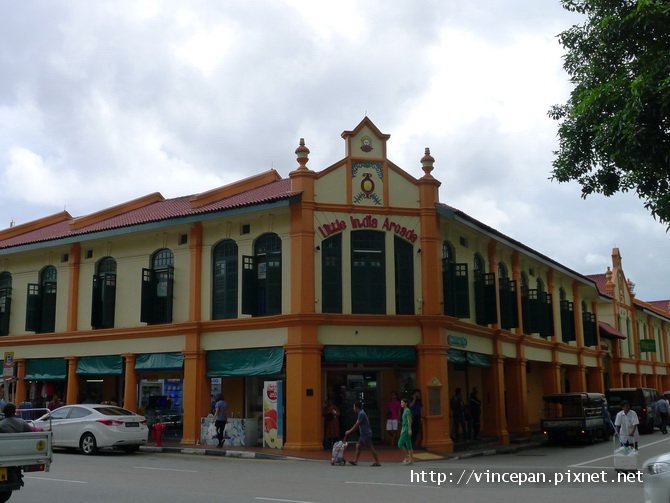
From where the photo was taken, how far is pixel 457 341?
25.3 metres

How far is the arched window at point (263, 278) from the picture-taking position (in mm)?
23938

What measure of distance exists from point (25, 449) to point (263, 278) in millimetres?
13715

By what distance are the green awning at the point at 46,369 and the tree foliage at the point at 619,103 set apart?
20549mm

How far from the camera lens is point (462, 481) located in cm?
1533

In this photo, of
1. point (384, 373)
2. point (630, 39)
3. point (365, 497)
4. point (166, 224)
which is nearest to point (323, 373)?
point (384, 373)

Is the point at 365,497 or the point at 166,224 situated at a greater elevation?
the point at 166,224

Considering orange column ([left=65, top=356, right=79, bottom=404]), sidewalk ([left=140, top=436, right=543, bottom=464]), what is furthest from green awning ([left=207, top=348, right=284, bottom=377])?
orange column ([left=65, top=356, right=79, bottom=404])

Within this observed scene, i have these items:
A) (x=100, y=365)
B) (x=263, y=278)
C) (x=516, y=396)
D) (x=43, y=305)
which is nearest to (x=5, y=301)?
(x=43, y=305)

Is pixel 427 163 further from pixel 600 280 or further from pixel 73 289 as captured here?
pixel 600 280

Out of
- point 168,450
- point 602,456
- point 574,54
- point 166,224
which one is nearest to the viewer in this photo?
point 574,54

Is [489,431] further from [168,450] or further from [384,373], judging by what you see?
[168,450]

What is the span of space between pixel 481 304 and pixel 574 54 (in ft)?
41.8

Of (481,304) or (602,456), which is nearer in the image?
(602,456)

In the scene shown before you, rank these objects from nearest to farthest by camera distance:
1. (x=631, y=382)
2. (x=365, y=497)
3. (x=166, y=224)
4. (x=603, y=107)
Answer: (x=365, y=497)
(x=603, y=107)
(x=166, y=224)
(x=631, y=382)
